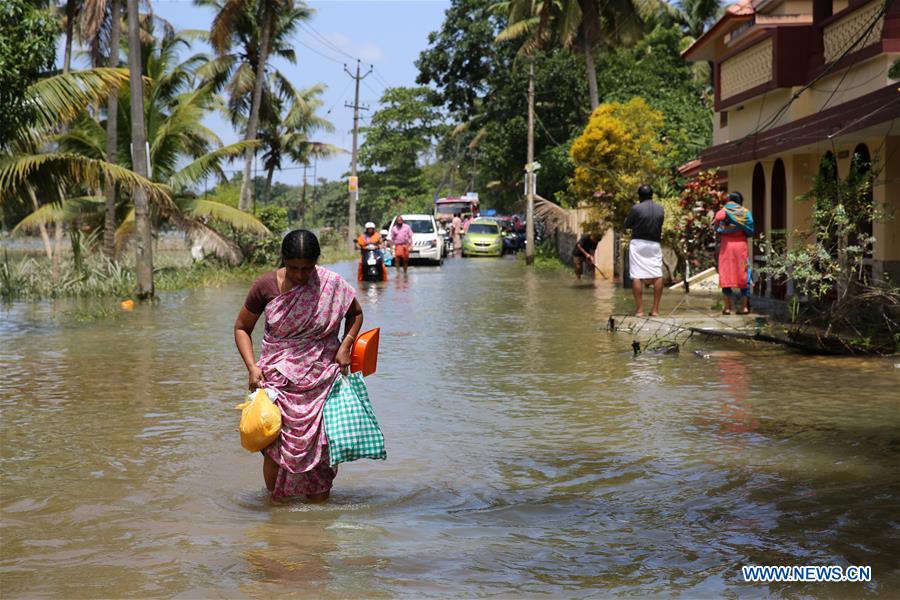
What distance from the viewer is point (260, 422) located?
6.48 m

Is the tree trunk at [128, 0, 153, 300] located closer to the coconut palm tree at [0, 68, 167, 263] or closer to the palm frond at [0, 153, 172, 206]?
the coconut palm tree at [0, 68, 167, 263]

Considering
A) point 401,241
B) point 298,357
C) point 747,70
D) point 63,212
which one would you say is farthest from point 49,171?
point 401,241

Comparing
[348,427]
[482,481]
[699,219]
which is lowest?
[482,481]

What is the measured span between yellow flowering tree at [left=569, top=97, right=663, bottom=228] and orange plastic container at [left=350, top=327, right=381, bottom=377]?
72.8 feet

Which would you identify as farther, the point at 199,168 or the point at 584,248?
the point at 199,168

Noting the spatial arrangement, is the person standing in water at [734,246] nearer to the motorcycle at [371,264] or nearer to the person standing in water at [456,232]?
the motorcycle at [371,264]

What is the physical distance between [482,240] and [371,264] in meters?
21.4

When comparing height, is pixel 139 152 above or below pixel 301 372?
above

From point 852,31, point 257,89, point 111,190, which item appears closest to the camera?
point 852,31

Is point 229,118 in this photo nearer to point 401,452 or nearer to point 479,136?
point 479,136

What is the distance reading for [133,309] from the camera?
21984 mm

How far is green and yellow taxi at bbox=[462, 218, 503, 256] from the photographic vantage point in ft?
165

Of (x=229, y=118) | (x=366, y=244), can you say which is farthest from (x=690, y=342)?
(x=229, y=118)

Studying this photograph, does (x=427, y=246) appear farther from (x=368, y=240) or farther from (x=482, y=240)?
(x=368, y=240)
